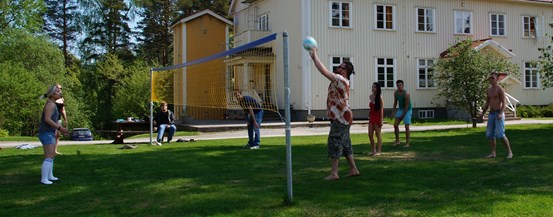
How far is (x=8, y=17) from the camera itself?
39.9m

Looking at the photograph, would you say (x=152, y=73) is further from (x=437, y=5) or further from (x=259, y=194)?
(x=437, y=5)

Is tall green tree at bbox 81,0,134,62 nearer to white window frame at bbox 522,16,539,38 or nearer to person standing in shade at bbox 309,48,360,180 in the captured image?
white window frame at bbox 522,16,539,38

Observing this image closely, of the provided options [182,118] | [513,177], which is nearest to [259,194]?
[513,177]

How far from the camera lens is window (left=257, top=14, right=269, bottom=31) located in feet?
103

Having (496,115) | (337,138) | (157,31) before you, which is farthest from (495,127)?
(157,31)

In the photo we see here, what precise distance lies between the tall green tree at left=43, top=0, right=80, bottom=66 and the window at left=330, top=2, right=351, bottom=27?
30880 mm

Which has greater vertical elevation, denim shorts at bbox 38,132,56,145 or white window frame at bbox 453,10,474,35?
white window frame at bbox 453,10,474,35

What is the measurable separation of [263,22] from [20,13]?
19.6m

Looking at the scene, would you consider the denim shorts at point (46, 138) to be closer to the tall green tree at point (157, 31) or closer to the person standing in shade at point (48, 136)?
the person standing in shade at point (48, 136)

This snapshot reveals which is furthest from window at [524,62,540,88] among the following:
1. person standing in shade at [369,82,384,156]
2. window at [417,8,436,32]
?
person standing in shade at [369,82,384,156]

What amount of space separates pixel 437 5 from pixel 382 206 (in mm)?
26718

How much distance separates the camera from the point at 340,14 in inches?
1104

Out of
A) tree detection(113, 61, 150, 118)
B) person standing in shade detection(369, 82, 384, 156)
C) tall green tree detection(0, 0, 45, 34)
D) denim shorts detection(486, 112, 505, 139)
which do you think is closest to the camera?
denim shorts detection(486, 112, 505, 139)

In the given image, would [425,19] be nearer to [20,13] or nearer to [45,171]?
[45,171]
